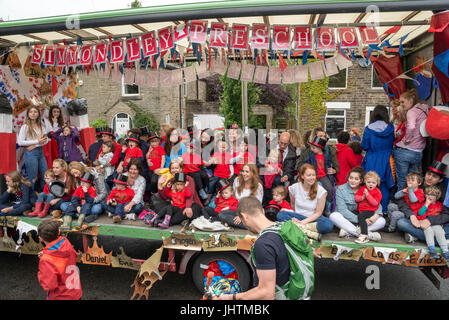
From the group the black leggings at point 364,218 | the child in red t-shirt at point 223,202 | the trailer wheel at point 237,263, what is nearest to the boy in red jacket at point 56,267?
the trailer wheel at point 237,263

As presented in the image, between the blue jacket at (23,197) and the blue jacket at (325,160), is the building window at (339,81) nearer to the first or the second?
the blue jacket at (325,160)

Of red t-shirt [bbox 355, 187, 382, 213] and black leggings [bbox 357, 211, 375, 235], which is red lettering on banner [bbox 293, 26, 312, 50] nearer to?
red t-shirt [bbox 355, 187, 382, 213]

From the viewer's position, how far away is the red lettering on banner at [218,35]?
161 inches

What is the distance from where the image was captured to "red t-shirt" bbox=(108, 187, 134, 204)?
174 inches

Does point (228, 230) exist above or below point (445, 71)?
below

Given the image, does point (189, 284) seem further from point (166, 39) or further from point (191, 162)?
point (166, 39)

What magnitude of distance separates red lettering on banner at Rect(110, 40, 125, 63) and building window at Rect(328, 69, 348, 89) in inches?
585

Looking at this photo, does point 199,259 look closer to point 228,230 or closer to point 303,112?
point 228,230

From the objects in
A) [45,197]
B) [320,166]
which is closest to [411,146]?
[320,166]

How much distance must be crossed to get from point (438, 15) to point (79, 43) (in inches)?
192

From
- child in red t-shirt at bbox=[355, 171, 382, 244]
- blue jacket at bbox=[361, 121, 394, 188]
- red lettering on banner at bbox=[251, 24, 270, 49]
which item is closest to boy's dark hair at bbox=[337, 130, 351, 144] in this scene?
blue jacket at bbox=[361, 121, 394, 188]

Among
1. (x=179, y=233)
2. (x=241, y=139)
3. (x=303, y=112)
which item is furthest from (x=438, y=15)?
(x=303, y=112)

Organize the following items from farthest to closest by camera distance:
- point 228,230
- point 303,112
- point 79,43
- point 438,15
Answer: point 303,112 → point 79,43 → point 228,230 → point 438,15
